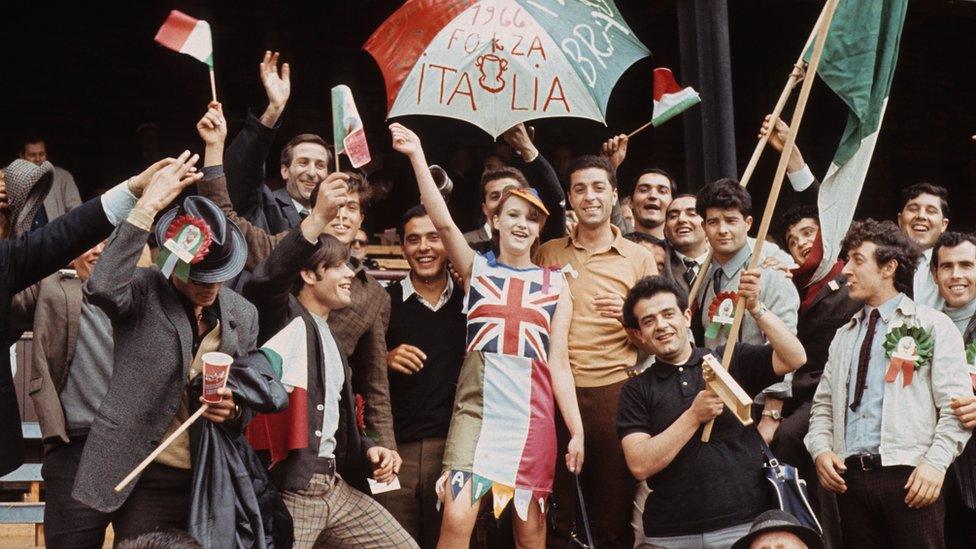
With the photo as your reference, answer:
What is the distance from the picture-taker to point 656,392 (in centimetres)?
476

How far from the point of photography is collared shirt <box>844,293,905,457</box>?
5.16 meters

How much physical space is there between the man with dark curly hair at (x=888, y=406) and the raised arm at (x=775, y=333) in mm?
676

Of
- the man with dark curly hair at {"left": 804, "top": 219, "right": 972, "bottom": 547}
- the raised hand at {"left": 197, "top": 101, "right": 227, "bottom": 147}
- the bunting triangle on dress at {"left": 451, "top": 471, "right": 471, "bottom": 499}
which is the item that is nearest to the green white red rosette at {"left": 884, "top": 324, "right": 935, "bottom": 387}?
the man with dark curly hair at {"left": 804, "top": 219, "right": 972, "bottom": 547}

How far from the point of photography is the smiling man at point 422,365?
535cm

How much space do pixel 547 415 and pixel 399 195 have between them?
5.03 meters

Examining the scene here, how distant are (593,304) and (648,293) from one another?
61cm

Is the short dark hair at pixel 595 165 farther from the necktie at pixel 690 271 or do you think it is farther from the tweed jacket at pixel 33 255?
the tweed jacket at pixel 33 255

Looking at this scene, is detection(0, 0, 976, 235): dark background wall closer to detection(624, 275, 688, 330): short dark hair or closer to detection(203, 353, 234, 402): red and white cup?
detection(624, 275, 688, 330): short dark hair

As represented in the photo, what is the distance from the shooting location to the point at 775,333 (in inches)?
184

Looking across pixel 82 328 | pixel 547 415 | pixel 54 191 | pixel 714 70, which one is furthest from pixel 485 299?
pixel 54 191

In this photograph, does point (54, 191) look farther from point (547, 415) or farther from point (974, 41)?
point (974, 41)

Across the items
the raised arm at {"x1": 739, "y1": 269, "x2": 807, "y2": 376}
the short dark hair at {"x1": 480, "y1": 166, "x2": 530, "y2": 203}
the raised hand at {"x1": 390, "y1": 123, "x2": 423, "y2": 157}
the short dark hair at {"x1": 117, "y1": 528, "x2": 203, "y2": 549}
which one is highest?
the raised hand at {"x1": 390, "y1": 123, "x2": 423, "y2": 157}

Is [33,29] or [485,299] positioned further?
[33,29]

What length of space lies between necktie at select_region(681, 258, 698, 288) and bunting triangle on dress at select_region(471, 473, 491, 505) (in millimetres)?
1698
